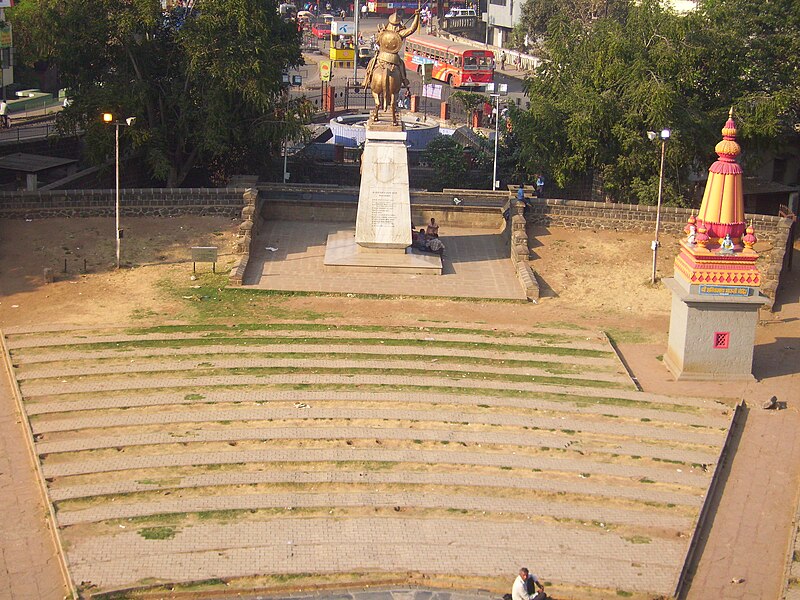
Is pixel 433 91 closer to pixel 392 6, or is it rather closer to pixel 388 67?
pixel 388 67

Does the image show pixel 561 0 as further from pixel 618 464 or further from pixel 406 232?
pixel 618 464

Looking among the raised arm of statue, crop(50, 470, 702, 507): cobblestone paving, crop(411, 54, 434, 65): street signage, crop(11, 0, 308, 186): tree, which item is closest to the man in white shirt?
crop(50, 470, 702, 507): cobblestone paving

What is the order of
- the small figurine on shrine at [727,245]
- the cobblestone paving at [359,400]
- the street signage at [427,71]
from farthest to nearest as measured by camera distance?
the street signage at [427,71] → the small figurine on shrine at [727,245] → the cobblestone paving at [359,400]

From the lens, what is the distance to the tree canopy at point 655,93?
4634cm

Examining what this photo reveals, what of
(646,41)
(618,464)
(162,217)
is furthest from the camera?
(646,41)

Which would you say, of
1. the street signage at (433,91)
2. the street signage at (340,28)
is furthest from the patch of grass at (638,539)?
the street signage at (340,28)

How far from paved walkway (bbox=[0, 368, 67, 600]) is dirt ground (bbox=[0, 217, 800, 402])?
24.8 ft

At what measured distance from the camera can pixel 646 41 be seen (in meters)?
47.5

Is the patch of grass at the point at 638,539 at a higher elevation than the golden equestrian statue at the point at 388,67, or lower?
lower

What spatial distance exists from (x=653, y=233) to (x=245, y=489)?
23.7 m

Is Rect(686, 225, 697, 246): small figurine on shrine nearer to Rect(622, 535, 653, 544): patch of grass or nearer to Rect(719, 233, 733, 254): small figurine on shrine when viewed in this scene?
Rect(719, 233, 733, 254): small figurine on shrine

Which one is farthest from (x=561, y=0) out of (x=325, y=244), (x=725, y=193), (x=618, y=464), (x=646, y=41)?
(x=618, y=464)

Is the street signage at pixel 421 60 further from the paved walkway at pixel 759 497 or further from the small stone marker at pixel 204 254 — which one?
the paved walkway at pixel 759 497

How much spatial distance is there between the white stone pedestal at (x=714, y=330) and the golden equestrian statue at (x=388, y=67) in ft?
41.5
